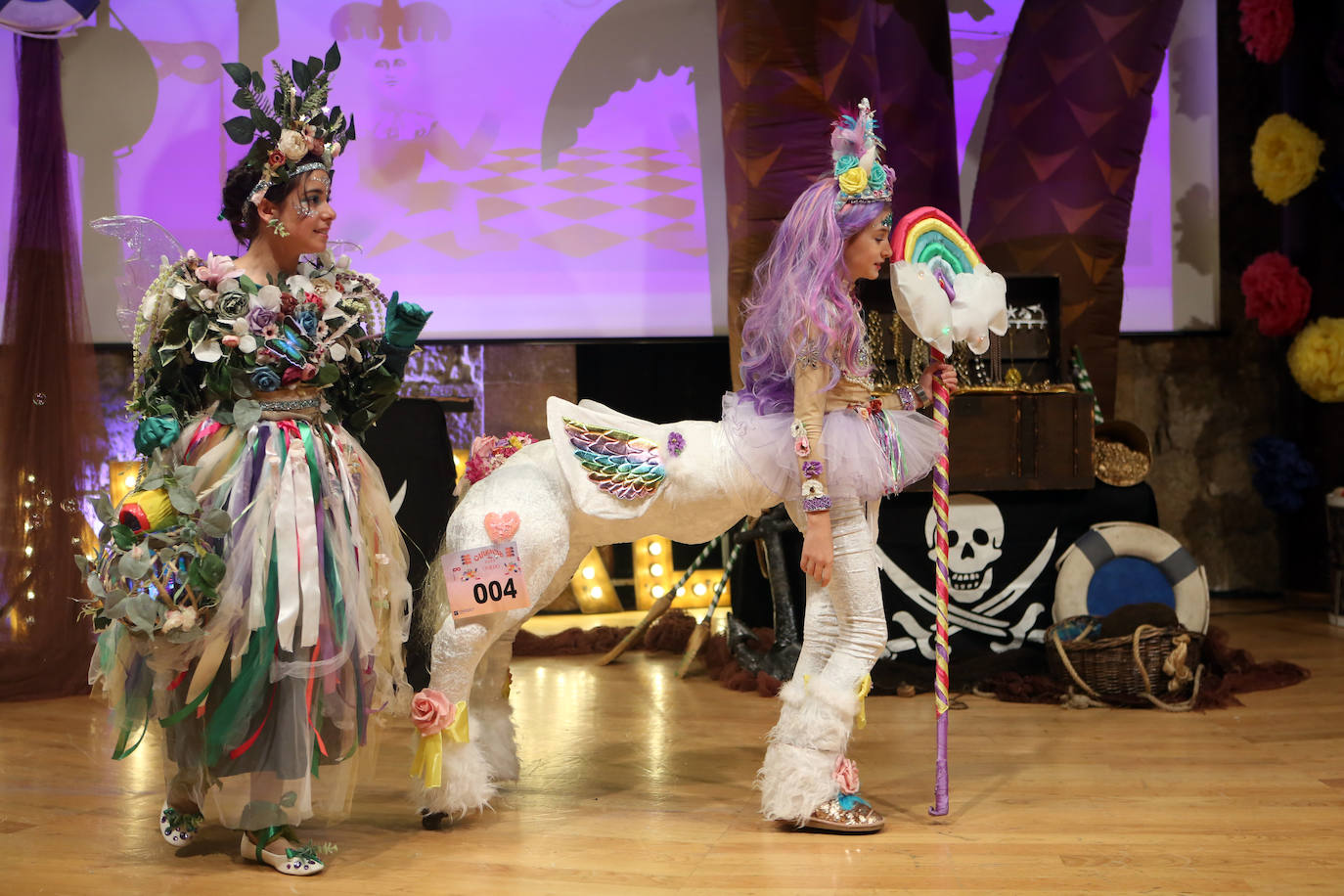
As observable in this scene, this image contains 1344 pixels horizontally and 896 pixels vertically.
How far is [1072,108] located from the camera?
5516 millimetres

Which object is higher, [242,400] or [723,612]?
[242,400]

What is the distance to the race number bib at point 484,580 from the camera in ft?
10.0

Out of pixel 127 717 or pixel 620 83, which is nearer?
pixel 127 717

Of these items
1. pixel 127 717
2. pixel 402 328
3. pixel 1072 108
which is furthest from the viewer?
pixel 1072 108

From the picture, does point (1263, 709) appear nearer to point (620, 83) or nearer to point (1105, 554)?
point (1105, 554)

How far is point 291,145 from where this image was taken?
2.91 metres

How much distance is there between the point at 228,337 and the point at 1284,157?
542 cm

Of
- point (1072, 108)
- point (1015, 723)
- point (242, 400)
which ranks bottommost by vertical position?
point (1015, 723)

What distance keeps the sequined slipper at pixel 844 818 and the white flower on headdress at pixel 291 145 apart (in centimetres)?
208

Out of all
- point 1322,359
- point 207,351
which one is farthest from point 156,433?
point 1322,359

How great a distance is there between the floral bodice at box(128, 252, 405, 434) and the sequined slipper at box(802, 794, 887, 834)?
5.41 feet

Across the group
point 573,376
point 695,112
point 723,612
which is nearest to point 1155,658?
point 723,612

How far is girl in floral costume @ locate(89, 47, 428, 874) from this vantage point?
9.06 feet

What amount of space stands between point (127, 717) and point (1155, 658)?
11.3ft
